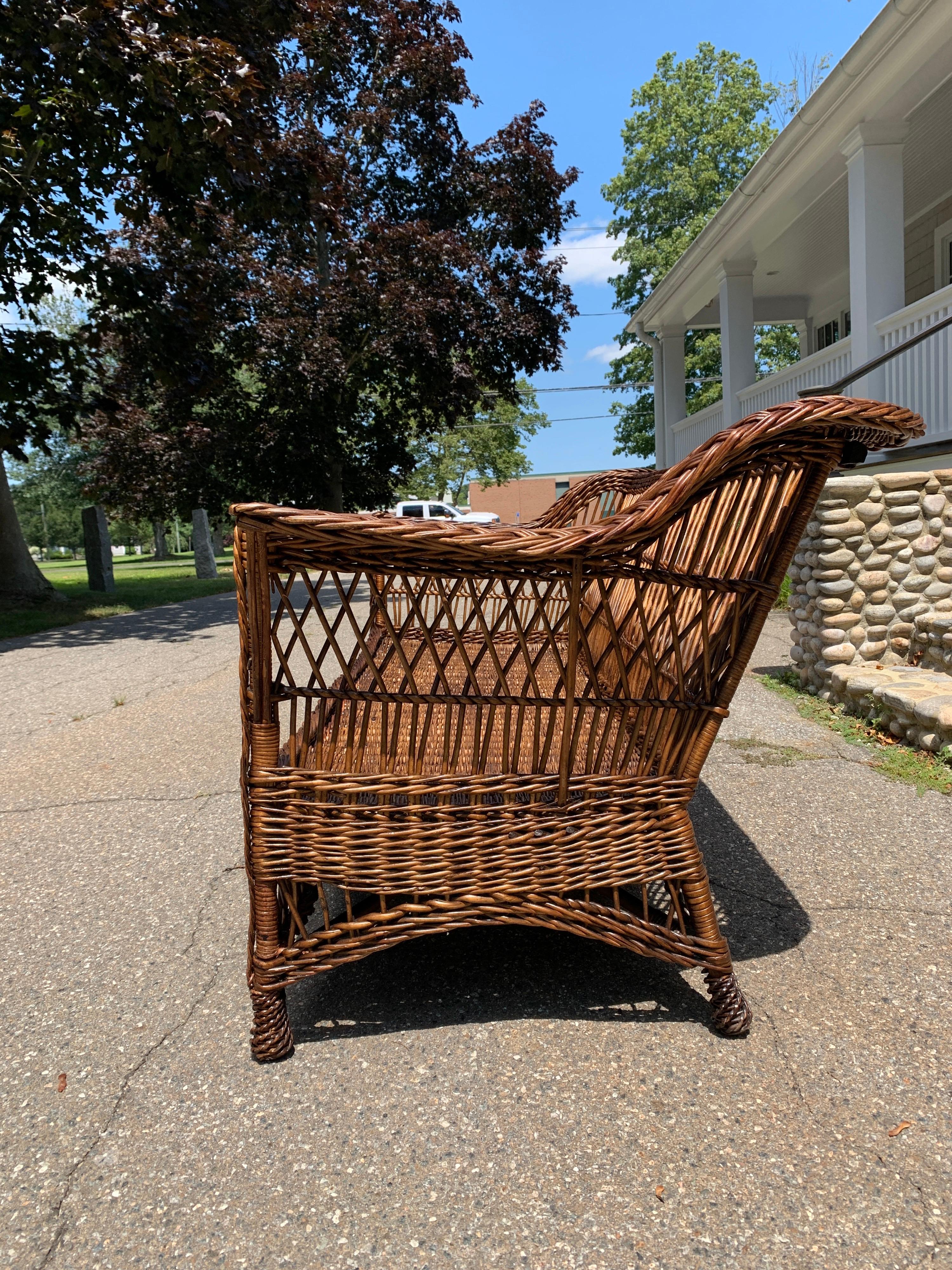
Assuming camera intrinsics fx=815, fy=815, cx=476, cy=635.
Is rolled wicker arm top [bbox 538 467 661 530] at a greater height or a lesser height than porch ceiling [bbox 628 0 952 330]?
lesser

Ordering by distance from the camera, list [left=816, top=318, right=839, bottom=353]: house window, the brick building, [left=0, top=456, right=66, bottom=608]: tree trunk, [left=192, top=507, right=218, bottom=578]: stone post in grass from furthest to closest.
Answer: the brick building → [left=192, top=507, right=218, bottom=578]: stone post in grass → [left=816, top=318, right=839, bottom=353]: house window → [left=0, top=456, right=66, bottom=608]: tree trunk

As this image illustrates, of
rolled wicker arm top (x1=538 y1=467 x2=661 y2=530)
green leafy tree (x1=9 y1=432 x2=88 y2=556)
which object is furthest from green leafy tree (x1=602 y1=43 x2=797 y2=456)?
rolled wicker arm top (x1=538 y1=467 x2=661 y2=530)

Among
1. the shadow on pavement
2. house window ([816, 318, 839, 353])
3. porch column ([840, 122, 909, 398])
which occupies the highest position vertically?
house window ([816, 318, 839, 353])

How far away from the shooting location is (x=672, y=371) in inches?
523

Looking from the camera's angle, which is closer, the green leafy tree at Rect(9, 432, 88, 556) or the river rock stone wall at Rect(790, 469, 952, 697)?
the river rock stone wall at Rect(790, 469, 952, 697)

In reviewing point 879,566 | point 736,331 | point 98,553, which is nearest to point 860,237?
point 736,331

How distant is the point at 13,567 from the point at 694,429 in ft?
30.8

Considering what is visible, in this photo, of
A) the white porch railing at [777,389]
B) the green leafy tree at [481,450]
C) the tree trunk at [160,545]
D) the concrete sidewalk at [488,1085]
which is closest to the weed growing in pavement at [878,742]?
the concrete sidewalk at [488,1085]

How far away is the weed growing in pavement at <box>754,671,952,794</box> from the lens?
3.06m

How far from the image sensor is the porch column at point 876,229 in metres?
6.58

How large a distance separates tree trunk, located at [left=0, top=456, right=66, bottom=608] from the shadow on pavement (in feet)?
31.9

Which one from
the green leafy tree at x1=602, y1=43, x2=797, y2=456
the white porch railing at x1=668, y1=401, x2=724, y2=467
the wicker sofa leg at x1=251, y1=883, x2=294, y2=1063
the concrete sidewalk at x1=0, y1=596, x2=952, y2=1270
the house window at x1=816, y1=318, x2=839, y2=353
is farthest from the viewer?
the green leafy tree at x1=602, y1=43, x2=797, y2=456

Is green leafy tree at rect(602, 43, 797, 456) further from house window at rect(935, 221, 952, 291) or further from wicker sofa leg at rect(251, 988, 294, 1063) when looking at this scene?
wicker sofa leg at rect(251, 988, 294, 1063)

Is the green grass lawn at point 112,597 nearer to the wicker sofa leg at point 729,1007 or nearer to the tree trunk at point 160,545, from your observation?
the wicker sofa leg at point 729,1007
